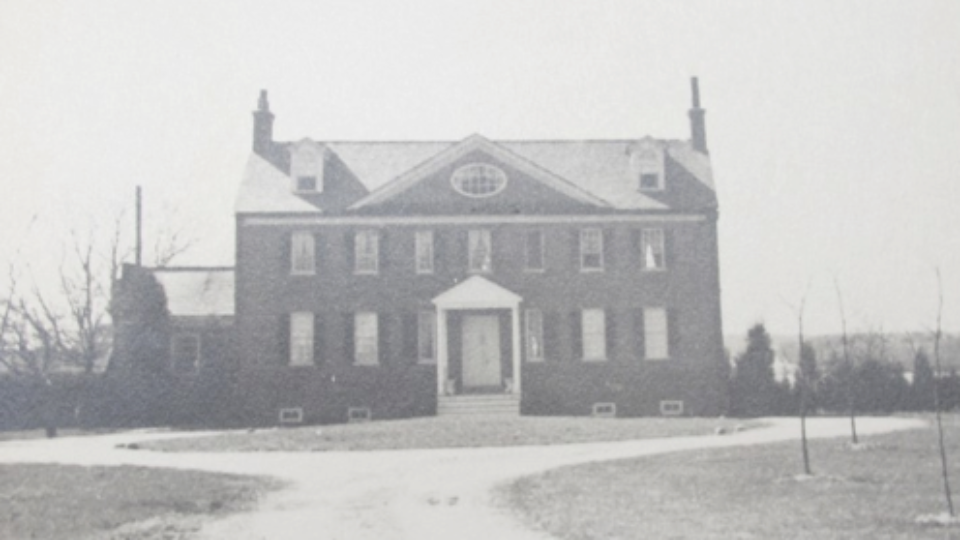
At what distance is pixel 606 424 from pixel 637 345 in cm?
730

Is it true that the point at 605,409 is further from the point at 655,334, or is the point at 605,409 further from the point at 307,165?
the point at 307,165

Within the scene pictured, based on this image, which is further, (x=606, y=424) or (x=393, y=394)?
(x=393, y=394)

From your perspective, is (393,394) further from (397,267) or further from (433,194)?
(433,194)

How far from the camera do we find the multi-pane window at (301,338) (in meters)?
31.5

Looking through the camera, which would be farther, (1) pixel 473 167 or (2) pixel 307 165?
(2) pixel 307 165

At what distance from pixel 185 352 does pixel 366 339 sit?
677 centimetres

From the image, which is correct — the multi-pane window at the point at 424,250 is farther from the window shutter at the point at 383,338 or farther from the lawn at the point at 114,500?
the lawn at the point at 114,500

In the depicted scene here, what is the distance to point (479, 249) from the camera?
32.0 m

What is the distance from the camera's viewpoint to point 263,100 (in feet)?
114

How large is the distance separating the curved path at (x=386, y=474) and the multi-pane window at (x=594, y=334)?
658cm

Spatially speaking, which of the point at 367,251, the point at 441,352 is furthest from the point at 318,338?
the point at 441,352

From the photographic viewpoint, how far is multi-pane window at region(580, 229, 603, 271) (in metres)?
32.0

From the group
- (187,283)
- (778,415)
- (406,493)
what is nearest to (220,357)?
(187,283)

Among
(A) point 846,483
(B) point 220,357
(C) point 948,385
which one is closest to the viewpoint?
(A) point 846,483
